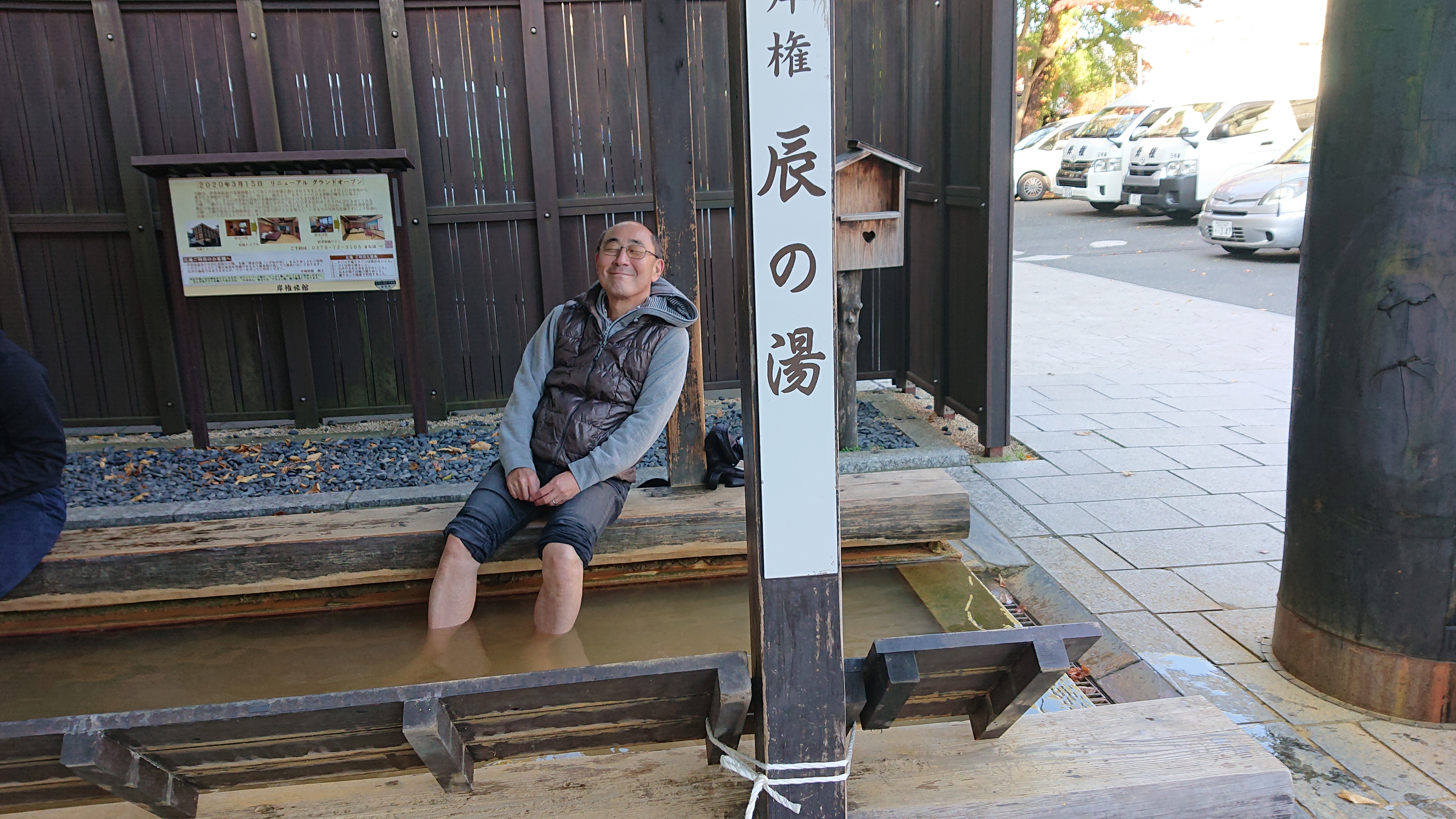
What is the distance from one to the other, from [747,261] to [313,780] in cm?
150

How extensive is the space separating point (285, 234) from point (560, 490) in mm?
3562

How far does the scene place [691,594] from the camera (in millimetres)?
3889

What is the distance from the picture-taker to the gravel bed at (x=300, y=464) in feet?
16.9

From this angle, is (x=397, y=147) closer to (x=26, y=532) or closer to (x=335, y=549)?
(x=335, y=549)

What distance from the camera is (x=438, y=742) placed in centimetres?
177

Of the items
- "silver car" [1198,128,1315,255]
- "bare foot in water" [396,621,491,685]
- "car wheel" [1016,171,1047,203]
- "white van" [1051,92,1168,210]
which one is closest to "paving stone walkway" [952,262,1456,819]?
"bare foot in water" [396,621,491,685]

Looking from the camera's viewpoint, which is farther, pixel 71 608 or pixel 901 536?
pixel 901 536

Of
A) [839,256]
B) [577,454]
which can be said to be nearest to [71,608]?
[577,454]

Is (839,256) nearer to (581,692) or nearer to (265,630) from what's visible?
(265,630)

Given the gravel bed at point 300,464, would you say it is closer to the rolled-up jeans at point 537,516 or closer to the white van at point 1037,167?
the rolled-up jeans at point 537,516

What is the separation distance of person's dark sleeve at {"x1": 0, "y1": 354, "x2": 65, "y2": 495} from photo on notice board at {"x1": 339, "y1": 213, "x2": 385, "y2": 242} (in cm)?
282

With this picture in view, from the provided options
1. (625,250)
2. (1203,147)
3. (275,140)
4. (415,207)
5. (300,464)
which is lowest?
(300,464)

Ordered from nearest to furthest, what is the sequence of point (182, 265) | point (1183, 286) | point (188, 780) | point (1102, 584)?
point (188, 780) < point (1102, 584) < point (182, 265) < point (1183, 286)

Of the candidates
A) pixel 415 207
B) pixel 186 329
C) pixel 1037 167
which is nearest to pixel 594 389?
pixel 415 207
